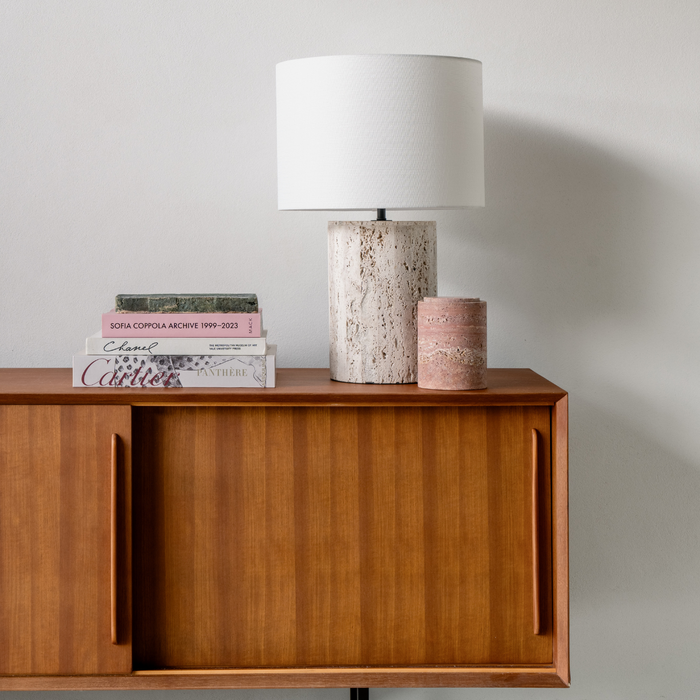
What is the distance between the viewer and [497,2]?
1.53 meters

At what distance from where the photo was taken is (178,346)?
1.25 m

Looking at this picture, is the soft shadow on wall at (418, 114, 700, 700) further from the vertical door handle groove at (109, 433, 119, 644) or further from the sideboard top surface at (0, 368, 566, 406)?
the vertical door handle groove at (109, 433, 119, 644)

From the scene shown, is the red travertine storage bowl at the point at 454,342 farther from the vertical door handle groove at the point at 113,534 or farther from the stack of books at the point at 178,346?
the vertical door handle groove at the point at 113,534

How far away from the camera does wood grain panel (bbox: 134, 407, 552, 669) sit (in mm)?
1217

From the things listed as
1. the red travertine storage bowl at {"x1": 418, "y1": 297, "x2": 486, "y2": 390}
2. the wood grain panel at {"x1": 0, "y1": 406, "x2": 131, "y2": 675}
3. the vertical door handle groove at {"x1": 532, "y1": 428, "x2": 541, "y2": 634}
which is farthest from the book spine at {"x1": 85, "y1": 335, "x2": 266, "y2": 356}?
the vertical door handle groove at {"x1": 532, "y1": 428, "x2": 541, "y2": 634}

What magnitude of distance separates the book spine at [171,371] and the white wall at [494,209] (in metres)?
0.34

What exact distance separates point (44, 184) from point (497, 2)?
38.4 inches

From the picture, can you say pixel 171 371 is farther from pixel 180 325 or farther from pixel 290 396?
pixel 290 396

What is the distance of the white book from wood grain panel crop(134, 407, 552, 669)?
0.32 feet

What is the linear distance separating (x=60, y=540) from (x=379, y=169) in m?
0.77

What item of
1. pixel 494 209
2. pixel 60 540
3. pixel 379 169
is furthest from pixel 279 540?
pixel 494 209

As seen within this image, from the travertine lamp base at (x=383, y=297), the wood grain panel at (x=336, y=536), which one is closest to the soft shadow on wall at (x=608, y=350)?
the travertine lamp base at (x=383, y=297)

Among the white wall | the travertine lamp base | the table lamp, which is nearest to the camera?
the table lamp

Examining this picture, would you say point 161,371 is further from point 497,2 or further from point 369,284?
point 497,2
